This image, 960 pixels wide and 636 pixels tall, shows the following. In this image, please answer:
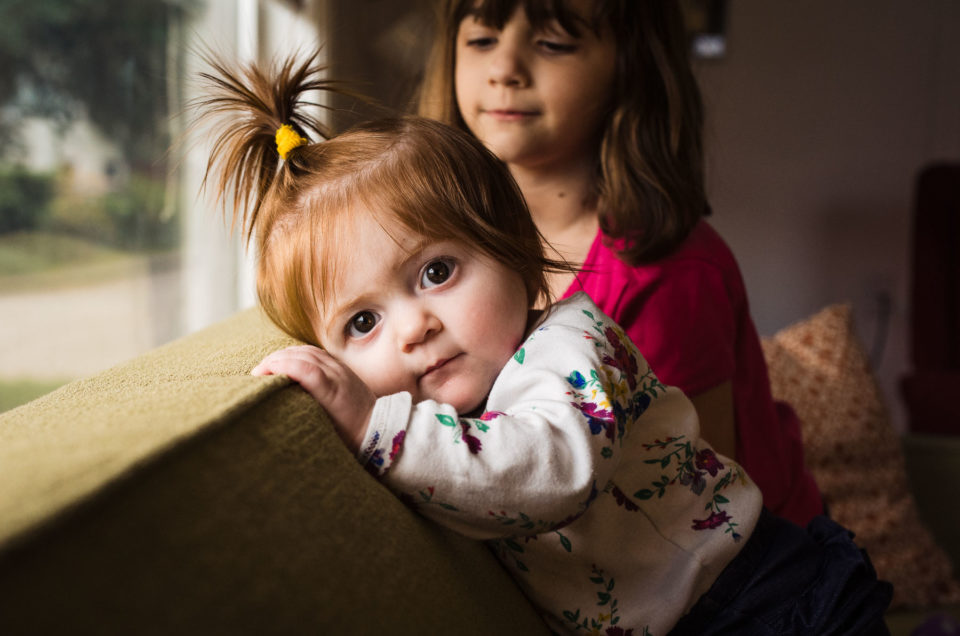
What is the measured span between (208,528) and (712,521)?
0.61m

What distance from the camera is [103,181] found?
146cm

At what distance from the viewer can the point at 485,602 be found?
2.03 feet

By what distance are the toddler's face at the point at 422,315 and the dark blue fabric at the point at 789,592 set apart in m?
0.34

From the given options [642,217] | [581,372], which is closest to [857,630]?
[581,372]

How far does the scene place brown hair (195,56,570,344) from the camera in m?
0.78

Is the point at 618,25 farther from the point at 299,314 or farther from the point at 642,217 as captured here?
the point at 299,314

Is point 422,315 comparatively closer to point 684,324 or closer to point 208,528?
point 208,528

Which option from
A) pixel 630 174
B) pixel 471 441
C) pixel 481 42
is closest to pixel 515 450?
pixel 471 441

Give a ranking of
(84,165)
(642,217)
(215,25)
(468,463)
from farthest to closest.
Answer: (215,25) < (84,165) < (642,217) < (468,463)

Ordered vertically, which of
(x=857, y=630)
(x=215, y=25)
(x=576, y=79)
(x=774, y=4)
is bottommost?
(x=857, y=630)

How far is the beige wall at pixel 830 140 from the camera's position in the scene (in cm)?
352

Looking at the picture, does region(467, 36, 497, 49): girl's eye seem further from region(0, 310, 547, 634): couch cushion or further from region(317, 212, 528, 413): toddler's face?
region(0, 310, 547, 634): couch cushion

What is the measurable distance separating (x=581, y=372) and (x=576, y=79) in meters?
0.67

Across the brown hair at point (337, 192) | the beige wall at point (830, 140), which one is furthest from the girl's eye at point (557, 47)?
the beige wall at point (830, 140)
